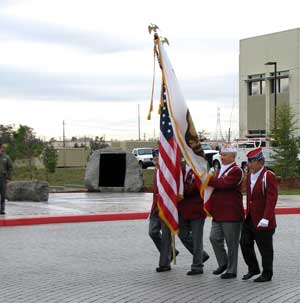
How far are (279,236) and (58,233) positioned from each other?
Answer: 14.7 ft

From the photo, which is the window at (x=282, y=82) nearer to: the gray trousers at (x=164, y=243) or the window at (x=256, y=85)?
the window at (x=256, y=85)

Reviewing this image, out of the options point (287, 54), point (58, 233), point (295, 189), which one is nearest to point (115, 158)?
point (295, 189)

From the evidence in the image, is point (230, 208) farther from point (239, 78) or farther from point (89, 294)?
point (239, 78)

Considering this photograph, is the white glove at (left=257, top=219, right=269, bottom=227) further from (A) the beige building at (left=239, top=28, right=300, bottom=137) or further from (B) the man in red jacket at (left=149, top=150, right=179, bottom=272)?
(A) the beige building at (left=239, top=28, right=300, bottom=137)

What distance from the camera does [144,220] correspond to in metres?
17.7

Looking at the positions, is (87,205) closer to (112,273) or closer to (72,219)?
(72,219)

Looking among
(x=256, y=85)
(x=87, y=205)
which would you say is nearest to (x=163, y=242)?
(x=87, y=205)

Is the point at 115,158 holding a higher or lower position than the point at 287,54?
lower

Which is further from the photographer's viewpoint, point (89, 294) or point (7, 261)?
point (7, 261)

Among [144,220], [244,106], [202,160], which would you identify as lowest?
[144,220]

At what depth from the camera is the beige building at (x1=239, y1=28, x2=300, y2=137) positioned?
63000 millimetres

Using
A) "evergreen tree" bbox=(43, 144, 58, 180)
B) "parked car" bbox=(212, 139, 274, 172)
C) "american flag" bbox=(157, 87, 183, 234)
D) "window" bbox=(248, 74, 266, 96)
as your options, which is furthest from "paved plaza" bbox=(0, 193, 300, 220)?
"window" bbox=(248, 74, 266, 96)

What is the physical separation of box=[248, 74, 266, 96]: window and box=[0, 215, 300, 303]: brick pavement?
5351 centimetres

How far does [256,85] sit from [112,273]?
60.3 m
